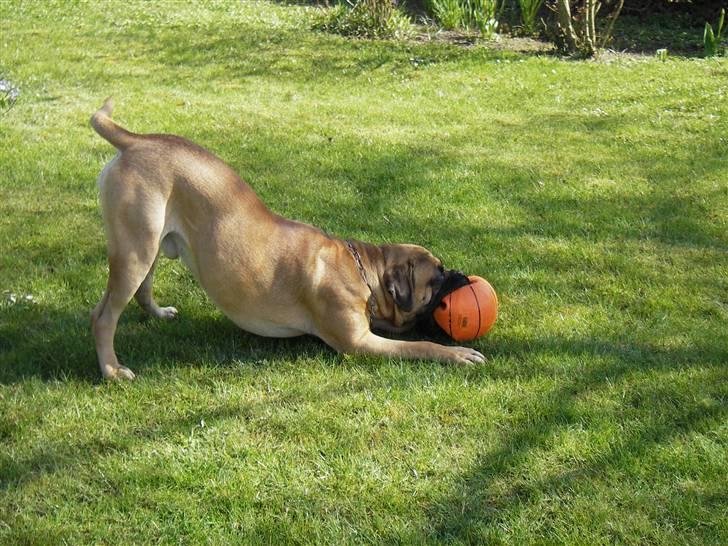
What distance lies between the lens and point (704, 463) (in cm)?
393

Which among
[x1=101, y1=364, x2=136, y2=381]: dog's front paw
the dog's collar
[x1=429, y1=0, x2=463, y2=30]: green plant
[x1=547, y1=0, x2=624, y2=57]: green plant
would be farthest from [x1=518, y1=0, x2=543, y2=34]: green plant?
[x1=101, y1=364, x2=136, y2=381]: dog's front paw

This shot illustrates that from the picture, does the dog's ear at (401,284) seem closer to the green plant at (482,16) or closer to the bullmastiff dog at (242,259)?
the bullmastiff dog at (242,259)

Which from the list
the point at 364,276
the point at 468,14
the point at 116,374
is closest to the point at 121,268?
the point at 116,374

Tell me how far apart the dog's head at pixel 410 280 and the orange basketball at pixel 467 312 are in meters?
0.11

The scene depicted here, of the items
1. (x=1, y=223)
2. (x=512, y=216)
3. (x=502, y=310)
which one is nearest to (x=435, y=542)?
(x=502, y=310)

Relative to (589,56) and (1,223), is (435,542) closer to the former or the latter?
(1,223)

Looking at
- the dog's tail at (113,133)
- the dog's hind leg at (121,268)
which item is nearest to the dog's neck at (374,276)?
the dog's hind leg at (121,268)

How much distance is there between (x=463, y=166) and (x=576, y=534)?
17.9 feet

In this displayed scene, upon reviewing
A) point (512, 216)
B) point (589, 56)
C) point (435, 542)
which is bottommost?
point (435, 542)

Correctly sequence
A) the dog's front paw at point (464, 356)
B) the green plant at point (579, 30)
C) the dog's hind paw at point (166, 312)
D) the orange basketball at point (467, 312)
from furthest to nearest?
1. the green plant at point (579, 30)
2. the dog's hind paw at point (166, 312)
3. the orange basketball at point (467, 312)
4. the dog's front paw at point (464, 356)

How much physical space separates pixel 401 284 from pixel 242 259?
987 millimetres

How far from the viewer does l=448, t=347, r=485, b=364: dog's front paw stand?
488 cm

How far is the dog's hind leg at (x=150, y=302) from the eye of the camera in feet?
17.5

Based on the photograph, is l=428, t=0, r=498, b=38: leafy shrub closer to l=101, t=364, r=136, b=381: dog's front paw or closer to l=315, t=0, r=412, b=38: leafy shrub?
l=315, t=0, r=412, b=38: leafy shrub
